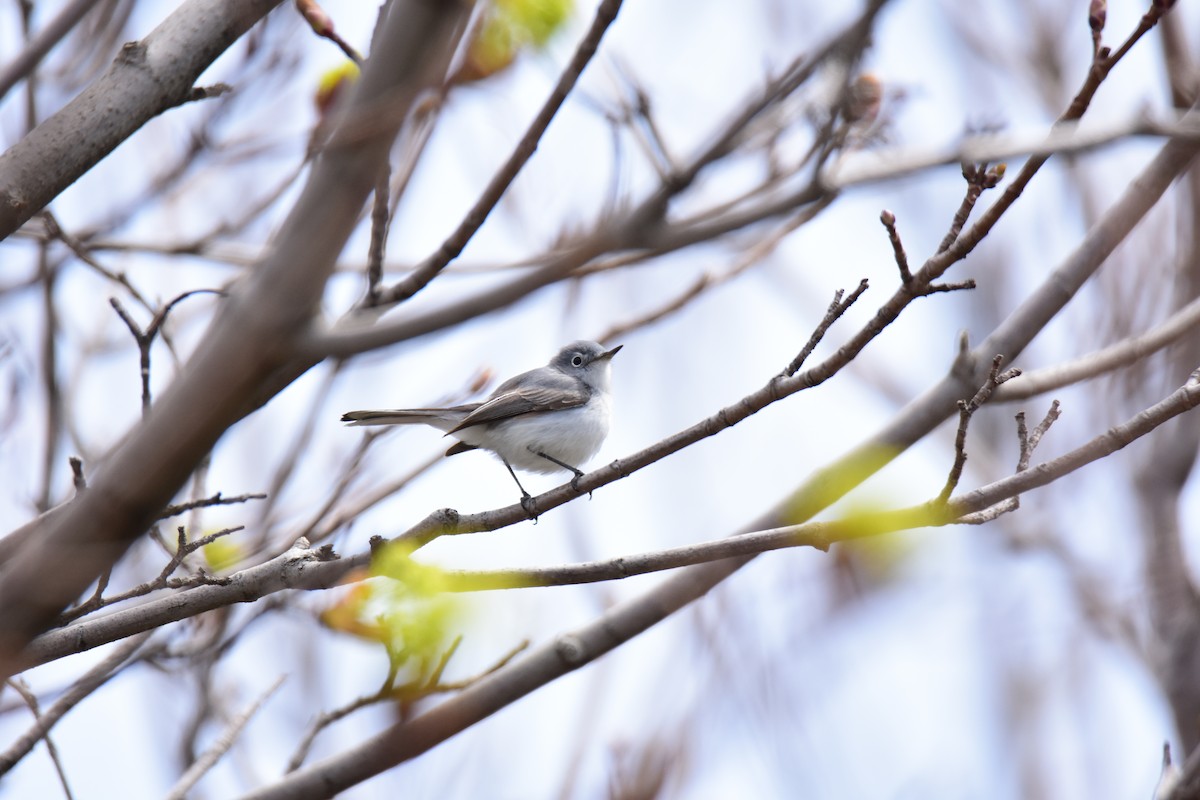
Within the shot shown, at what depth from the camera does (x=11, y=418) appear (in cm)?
378

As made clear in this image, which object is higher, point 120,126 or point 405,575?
point 120,126

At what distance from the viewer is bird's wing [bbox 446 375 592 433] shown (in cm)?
488

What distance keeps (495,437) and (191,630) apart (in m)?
1.79

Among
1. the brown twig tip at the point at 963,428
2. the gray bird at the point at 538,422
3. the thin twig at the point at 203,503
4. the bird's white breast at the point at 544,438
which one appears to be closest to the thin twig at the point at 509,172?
the thin twig at the point at 203,503

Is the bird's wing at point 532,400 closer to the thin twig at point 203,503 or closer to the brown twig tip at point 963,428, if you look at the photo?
the thin twig at point 203,503

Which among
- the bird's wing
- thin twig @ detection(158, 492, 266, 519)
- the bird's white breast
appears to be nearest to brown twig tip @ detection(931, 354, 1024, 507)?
thin twig @ detection(158, 492, 266, 519)

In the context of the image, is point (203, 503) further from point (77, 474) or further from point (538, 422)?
point (538, 422)

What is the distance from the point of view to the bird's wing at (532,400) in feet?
16.0

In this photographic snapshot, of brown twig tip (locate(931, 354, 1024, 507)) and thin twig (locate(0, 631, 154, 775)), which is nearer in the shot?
brown twig tip (locate(931, 354, 1024, 507))

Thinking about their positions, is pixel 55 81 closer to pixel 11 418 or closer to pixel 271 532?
pixel 11 418

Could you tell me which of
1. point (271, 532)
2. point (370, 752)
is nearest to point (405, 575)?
point (370, 752)

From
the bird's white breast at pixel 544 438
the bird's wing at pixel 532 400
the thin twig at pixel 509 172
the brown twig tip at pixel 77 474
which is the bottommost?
the brown twig tip at pixel 77 474

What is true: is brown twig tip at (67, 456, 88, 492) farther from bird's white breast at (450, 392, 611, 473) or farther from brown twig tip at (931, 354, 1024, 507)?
bird's white breast at (450, 392, 611, 473)

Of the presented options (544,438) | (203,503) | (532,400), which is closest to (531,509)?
(203,503)
